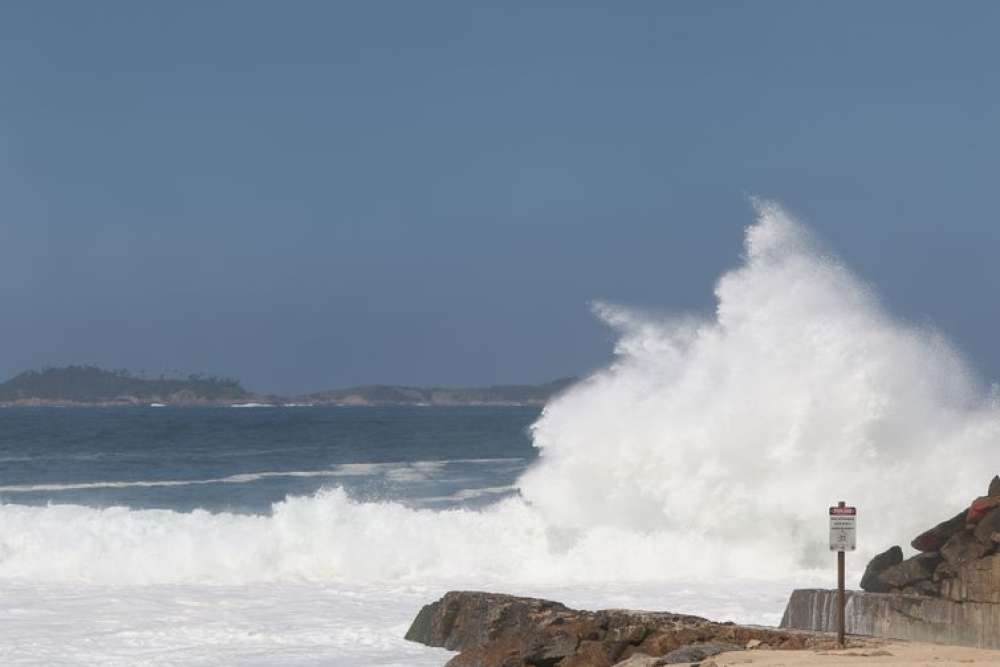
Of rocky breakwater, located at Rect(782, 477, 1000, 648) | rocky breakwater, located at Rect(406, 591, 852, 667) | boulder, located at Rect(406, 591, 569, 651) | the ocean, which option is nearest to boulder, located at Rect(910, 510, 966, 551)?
rocky breakwater, located at Rect(782, 477, 1000, 648)

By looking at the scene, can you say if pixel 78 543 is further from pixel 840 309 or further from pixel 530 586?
pixel 840 309

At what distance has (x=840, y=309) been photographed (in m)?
26.5

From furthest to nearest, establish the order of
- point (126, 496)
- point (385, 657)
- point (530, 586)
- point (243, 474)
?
point (243, 474), point (126, 496), point (530, 586), point (385, 657)

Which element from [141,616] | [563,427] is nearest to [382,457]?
[563,427]

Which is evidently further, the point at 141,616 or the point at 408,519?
the point at 408,519

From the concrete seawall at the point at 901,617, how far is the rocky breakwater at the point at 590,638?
0.82 m

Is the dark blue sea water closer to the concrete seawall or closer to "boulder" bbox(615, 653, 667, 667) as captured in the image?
the concrete seawall

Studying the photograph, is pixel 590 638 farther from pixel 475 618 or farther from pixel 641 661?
pixel 475 618

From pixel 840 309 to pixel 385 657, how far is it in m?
13.1

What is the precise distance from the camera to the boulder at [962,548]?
14.7 metres

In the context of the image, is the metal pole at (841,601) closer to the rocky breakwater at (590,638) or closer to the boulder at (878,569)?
the rocky breakwater at (590,638)

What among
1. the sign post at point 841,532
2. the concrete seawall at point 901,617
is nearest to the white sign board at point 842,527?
the sign post at point 841,532

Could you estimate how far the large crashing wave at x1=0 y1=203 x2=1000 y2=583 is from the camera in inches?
898

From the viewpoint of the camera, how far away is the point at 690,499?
80.2 ft
